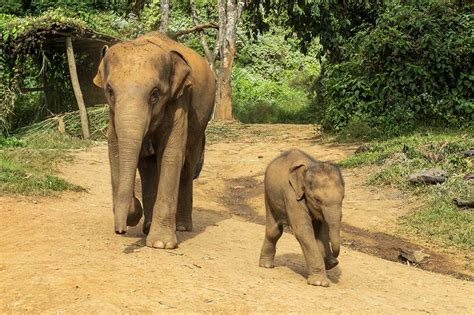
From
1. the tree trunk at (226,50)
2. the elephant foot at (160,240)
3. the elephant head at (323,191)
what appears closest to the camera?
the elephant head at (323,191)

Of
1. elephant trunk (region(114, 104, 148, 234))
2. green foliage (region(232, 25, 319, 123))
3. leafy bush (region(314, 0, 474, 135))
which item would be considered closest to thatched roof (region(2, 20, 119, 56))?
leafy bush (region(314, 0, 474, 135))

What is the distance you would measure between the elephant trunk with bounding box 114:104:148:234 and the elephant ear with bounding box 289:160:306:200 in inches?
56.7

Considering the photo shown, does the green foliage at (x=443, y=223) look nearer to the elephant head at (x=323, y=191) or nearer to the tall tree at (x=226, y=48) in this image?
the elephant head at (x=323, y=191)

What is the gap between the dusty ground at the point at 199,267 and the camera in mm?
5383

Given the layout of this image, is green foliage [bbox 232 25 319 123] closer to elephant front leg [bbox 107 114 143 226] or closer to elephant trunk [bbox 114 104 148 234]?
elephant front leg [bbox 107 114 143 226]

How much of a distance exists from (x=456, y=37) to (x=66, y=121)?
9998 millimetres

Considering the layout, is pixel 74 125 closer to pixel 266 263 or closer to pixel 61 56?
pixel 61 56

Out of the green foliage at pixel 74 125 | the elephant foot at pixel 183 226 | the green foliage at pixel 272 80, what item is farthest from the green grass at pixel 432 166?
the green foliage at pixel 272 80

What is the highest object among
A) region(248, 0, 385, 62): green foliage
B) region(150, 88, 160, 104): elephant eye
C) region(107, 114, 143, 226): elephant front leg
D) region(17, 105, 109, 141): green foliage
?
region(248, 0, 385, 62): green foliage

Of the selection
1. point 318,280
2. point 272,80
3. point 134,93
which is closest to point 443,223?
point 318,280

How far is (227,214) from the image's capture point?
11406mm

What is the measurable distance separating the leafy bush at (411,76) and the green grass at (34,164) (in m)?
6.73

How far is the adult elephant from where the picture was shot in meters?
6.62

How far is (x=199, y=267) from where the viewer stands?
6.48m
